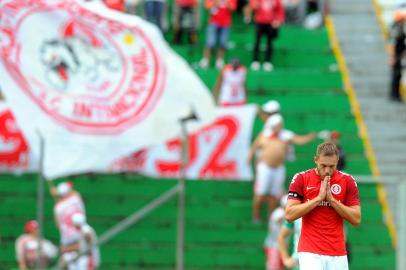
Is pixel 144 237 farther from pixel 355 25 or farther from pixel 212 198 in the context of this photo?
pixel 355 25

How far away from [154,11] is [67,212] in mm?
5305

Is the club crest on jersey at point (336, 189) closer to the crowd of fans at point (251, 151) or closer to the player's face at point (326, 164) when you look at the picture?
the player's face at point (326, 164)

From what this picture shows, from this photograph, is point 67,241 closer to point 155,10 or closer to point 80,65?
point 80,65

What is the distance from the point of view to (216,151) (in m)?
21.0

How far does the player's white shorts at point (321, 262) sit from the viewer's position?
11.4m

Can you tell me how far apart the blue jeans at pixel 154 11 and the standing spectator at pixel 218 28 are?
87 cm

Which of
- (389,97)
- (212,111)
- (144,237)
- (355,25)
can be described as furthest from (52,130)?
(355,25)

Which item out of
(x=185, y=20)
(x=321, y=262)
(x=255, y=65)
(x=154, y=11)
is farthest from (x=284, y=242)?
(x=185, y=20)

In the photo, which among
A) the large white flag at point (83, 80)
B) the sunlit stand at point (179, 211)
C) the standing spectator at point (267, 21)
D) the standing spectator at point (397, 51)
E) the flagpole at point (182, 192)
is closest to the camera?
the large white flag at point (83, 80)

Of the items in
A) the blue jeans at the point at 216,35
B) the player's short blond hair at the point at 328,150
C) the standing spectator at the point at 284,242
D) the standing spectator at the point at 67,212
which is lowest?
the standing spectator at the point at 67,212

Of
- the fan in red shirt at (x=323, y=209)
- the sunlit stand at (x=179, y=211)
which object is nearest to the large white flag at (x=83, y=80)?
the sunlit stand at (x=179, y=211)

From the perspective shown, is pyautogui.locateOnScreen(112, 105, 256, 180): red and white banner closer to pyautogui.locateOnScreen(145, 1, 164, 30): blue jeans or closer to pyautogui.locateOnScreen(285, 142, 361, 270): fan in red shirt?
pyautogui.locateOnScreen(145, 1, 164, 30): blue jeans

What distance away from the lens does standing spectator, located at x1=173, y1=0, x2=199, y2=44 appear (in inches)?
969

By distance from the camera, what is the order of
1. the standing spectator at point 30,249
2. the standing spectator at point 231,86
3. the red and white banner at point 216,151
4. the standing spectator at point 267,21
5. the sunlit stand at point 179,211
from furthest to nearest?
the standing spectator at point 267,21 < the standing spectator at point 231,86 < the red and white banner at point 216,151 < the standing spectator at point 30,249 < the sunlit stand at point 179,211
